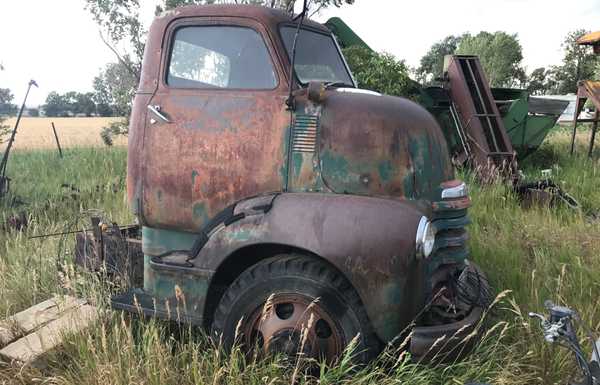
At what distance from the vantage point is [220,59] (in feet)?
10.3

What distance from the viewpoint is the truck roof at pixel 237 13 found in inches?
120

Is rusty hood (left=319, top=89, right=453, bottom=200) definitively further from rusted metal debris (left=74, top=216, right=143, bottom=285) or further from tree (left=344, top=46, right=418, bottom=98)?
tree (left=344, top=46, right=418, bottom=98)

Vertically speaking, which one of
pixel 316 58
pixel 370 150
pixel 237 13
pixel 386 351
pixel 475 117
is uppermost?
pixel 237 13

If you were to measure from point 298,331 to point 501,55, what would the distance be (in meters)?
48.8

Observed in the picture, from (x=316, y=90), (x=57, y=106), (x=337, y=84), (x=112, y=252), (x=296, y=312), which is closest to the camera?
(x=296, y=312)

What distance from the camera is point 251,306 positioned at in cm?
267

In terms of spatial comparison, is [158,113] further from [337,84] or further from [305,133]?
[337,84]

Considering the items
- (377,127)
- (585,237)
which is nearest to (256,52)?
(377,127)

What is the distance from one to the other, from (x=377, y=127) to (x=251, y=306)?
3.94 ft

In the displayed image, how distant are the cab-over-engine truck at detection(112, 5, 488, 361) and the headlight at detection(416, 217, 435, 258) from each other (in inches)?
0.4

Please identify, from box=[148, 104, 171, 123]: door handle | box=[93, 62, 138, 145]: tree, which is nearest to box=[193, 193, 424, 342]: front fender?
box=[148, 104, 171, 123]: door handle

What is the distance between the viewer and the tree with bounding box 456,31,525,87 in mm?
44869

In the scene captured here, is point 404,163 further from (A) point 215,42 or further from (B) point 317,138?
(A) point 215,42

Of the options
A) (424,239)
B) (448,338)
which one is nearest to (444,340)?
(448,338)
